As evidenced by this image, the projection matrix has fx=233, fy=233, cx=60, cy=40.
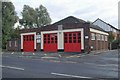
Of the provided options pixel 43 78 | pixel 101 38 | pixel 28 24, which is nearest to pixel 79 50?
pixel 101 38

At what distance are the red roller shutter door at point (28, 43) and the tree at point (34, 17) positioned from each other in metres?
34.4

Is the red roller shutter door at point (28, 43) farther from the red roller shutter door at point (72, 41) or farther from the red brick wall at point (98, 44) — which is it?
the red brick wall at point (98, 44)

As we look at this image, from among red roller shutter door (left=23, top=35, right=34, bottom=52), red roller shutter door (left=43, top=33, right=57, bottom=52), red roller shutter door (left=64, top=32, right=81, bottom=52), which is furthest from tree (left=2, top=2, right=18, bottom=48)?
red roller shutter door (left=64, top=32, right=81, bottom=52)

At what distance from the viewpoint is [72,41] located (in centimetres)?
2994

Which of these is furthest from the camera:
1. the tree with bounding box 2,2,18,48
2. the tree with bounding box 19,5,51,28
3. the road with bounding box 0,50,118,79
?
the tree with bounding box 19,5,51,28

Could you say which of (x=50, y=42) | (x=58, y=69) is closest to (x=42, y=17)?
(x=50, y=42)

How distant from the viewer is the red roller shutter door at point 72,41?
29469 millimetres

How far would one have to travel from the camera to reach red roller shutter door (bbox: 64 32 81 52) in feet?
96.7

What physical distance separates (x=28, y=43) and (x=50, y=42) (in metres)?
4.52

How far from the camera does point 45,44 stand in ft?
107

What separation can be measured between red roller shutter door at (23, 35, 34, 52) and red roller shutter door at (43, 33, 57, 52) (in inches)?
108

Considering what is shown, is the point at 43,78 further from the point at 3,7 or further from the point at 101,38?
the point at 3,7

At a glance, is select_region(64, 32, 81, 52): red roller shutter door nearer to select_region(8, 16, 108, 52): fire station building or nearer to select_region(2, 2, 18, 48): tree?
select_region(8, 16, 108, 52): fire station building

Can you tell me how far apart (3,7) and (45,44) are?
2156 cm
